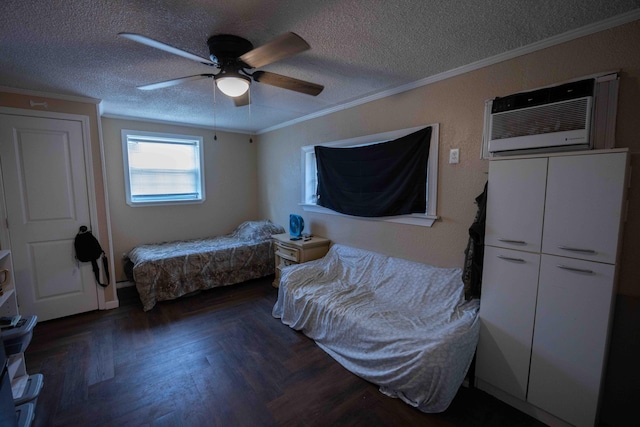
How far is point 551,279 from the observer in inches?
62.3

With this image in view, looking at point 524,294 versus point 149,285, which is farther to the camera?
point 149,285

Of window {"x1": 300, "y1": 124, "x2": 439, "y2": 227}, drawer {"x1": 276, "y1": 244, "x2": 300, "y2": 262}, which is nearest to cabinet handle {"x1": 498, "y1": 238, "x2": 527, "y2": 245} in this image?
window {"x1": 300, "y1": 124, "x2": 439, "y2": 227}

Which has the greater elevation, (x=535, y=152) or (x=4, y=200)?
(x=535, y=152)

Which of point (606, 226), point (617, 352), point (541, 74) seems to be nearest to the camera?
point (606, 226)

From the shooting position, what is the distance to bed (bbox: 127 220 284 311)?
3184 millimetres

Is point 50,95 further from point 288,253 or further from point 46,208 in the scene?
point 288,253

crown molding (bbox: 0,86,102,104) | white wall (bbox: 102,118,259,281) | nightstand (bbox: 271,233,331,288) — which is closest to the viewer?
crown molding (bbox: 0,86,102,104)

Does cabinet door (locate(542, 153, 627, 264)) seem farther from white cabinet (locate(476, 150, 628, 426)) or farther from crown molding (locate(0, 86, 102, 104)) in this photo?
crown molding (locate(0, 86, 102, 104))

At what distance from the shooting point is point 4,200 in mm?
2580

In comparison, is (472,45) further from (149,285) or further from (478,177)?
(149,285)

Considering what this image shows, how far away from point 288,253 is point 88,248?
221 centimetres

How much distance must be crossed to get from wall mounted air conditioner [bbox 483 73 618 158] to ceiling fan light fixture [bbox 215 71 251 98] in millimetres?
1751

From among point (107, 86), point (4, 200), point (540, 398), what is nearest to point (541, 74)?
point (540, 398)

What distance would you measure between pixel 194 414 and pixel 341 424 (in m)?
0.93
